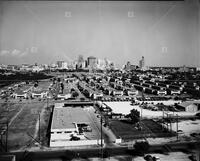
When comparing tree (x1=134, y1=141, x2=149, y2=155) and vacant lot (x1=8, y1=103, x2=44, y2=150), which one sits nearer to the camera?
tree (x1=134, y1=141, x2=149, y2=155)

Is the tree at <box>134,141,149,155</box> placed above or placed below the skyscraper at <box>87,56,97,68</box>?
below

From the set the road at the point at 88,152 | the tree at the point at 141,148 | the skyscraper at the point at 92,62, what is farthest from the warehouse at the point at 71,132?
the skyscraper at the point at 92,62

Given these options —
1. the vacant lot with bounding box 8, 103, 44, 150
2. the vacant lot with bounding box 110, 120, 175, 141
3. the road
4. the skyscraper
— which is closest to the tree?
the road

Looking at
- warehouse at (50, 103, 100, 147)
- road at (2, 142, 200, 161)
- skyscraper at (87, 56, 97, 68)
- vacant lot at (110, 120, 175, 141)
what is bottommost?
road at (2, 142, 200, 161)

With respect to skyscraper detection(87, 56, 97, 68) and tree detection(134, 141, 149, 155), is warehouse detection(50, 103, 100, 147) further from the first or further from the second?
skyscraper detection(87, 56, 97, 68)

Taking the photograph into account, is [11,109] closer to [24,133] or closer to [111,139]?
[24,133]

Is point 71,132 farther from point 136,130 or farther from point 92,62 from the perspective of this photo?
point 92,62

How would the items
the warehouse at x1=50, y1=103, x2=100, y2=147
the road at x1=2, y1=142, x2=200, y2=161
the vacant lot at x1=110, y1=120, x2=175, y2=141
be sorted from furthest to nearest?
1. the vacant lot at x1=110, y1=120, x2=175, y2=141
2. the warehouse at x1=50, y1=103, x2=100, y2=147
3. the road at x1=2, y1=142, x2=200, y2=161

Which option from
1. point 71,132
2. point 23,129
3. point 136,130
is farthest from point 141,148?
point 23,129
